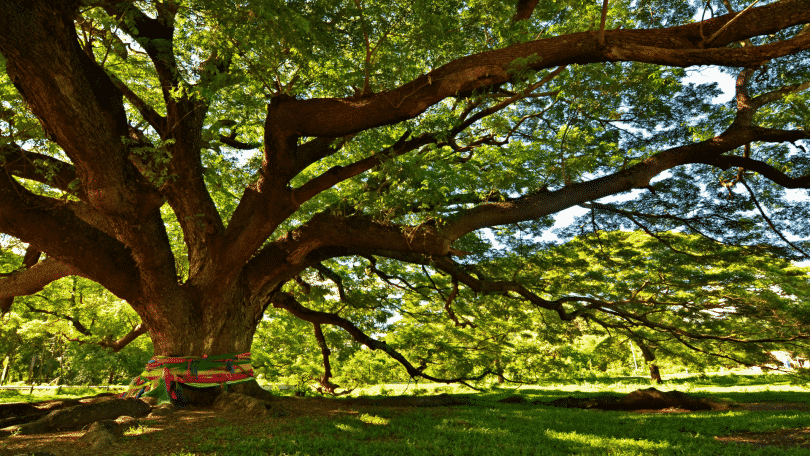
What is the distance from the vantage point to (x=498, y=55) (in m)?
4.41

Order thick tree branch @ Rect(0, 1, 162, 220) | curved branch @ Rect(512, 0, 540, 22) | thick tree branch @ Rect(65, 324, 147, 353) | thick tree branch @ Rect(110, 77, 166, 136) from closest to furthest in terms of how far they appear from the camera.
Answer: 1. thick tree branch @ Rect(0, 1, 162, 220)
2. curved branch @ Rect(512, 0, 540, 22)
3. thick tree branch @ Rect(110, 77, 166, 136)
4. thick tree branch @ Rect(65, 324, 147, 353)

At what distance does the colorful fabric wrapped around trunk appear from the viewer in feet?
19.6

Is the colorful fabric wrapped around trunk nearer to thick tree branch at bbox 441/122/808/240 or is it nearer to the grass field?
the grass field

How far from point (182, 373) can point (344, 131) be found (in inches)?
163

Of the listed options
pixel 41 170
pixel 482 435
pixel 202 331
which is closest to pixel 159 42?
pixel 41 170

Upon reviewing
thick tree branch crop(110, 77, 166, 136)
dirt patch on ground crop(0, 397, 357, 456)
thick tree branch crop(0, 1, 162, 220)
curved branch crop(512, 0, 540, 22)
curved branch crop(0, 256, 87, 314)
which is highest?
curved branch crop(512, 0, 540, 22)

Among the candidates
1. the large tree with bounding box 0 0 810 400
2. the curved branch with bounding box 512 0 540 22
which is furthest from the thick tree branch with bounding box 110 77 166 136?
the curved branch with bounding box 512 0 540 22

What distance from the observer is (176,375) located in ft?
19.7

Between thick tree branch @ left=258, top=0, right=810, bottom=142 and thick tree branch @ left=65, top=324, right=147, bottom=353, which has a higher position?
thick tree branch @ left=258, top=0, right=810, bottom=142

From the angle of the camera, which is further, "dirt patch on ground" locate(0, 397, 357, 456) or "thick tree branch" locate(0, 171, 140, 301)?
"thick tree branch" locate(0, 171, 140, 301)

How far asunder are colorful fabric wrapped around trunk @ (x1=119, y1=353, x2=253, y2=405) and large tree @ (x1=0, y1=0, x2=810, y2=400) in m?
0.20

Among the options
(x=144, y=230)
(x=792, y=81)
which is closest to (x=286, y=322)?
(x=144, y=230)

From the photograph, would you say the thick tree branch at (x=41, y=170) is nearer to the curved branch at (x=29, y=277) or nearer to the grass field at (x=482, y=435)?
the curved branch at (x=29, y=277)

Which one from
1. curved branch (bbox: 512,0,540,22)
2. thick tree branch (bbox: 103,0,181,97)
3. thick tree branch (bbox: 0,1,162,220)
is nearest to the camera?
thick tree branch (bbox: 0,1,162,220)
